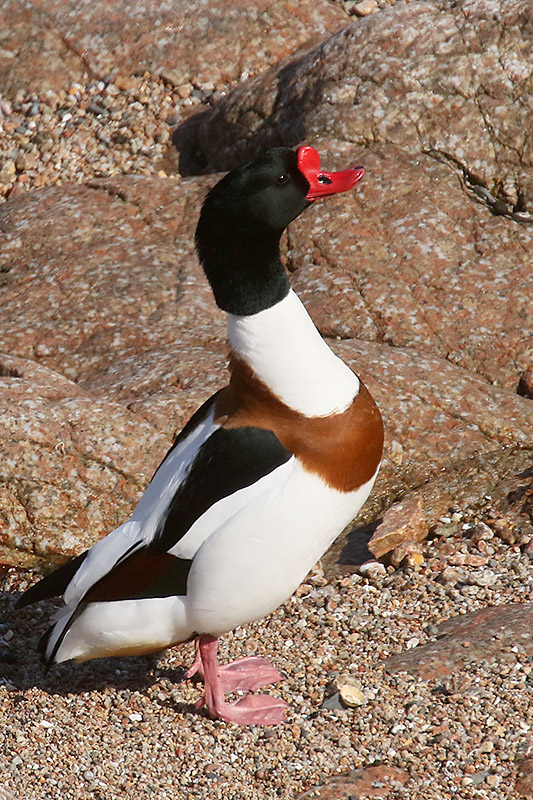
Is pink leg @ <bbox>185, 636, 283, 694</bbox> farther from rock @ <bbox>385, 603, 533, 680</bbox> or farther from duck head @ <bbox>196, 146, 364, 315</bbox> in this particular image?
duck head @ <bbox>196, 146, 364, 315</bbox>

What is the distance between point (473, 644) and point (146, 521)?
164cm

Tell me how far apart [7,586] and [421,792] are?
275cm

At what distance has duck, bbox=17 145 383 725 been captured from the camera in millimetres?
3893

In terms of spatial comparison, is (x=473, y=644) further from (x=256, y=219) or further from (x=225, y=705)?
(x=256, y=219)

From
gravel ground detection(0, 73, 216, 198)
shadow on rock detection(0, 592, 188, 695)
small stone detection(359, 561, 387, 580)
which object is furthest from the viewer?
gravel ground detection(0, 73, 216, 198)

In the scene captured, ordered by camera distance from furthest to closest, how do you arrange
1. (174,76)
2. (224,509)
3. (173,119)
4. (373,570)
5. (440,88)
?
(174,76) → (173,119) → (440,88) → (373,570) → (224,509)

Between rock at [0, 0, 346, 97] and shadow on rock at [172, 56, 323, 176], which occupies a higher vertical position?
rock at [0, 0, 346, 97]

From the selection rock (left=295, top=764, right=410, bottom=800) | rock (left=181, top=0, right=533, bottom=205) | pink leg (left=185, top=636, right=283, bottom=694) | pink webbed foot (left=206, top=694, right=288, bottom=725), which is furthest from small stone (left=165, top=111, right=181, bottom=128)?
rock (left=295, top=764, right=410, bottom=800)

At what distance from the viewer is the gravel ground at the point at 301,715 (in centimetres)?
400

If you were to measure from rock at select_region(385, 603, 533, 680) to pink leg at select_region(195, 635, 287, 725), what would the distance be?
590 millimetres

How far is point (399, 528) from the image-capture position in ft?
18.3

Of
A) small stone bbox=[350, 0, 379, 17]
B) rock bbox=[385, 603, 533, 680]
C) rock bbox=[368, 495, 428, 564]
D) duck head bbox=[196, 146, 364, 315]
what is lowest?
rock bbox=[368, 495, 428, 564]

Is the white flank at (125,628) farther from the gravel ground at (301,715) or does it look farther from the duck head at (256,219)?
the duck head at (256,219)

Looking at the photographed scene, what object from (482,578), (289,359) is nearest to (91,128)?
(482,578)
